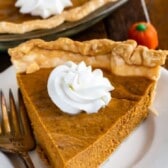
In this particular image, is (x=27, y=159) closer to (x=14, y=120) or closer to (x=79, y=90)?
(x=14, y=120)

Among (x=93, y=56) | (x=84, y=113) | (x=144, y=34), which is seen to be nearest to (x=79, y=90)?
(x=84, y=113)

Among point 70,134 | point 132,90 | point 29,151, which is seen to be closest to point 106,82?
point 132,90

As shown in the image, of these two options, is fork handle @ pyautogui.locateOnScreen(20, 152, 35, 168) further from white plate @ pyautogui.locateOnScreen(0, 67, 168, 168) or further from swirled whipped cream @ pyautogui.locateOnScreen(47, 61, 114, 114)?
swirled whipped cream @ pyautogui.locateOnScreen(47, 61, 114, 114)

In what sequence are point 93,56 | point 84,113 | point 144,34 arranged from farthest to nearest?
point 144,34 → point 93,56 → point 84,113

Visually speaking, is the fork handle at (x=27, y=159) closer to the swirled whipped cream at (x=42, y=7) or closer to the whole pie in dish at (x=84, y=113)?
the whole pie in dish at (x=84, y=113)

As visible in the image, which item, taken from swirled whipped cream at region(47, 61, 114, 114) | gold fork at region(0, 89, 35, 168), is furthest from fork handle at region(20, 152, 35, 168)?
swirled whipped cream at region(47, 61, 114, 114)

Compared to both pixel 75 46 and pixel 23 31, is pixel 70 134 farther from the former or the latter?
pixel 23 31

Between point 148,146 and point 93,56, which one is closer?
point 148,146
